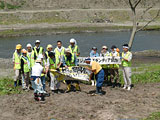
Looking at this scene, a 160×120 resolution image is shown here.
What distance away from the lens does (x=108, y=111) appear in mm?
11438

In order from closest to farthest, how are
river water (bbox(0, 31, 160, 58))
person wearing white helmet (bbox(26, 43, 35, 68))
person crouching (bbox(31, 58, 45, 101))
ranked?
person crouching (bbox(31, 58, 45, 101))
person wearing white helmet (bbox(26, 43, 35, 68))
river water (bbox(0, 31, 160, 58))

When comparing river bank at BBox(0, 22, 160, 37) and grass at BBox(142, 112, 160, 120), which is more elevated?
river bank at BBox(0, 22, 160, 37)

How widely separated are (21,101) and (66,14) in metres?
60.4

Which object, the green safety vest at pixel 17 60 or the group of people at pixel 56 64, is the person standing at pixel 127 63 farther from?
the green safety vest at pixel 17 60

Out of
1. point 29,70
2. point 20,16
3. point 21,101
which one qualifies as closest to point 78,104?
point 21,101

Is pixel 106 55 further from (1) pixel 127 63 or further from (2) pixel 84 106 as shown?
(2) pixel 84 106

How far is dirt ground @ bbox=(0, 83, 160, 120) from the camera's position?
11.1 meters

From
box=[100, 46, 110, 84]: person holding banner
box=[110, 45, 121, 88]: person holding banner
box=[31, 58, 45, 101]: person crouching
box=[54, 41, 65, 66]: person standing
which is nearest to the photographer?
box=[31, 58, 45, 101]: person crouching

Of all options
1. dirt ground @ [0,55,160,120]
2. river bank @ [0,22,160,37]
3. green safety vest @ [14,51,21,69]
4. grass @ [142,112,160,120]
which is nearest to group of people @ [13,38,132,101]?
green safety vest @ [14,51,21,69]

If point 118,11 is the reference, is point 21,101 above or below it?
below

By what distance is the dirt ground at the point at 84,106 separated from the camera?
1111cm

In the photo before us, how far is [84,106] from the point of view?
39.8ft

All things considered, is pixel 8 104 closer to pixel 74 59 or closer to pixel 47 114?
pixel 47 114

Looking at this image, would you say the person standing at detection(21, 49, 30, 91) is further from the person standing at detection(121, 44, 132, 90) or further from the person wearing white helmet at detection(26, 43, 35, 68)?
the person standing at detection(121, 44, 132, 90)
